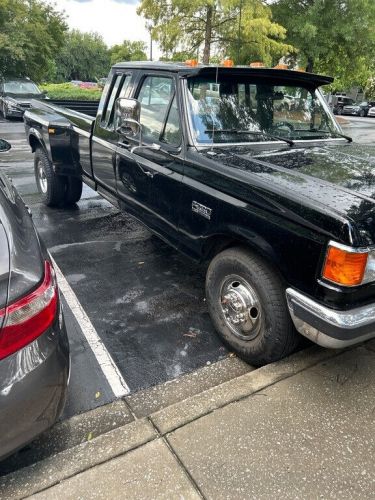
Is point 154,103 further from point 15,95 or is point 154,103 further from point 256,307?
point 15,95

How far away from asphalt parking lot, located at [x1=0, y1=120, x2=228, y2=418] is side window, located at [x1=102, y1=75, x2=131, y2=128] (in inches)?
55.9

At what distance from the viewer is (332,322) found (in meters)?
2.21

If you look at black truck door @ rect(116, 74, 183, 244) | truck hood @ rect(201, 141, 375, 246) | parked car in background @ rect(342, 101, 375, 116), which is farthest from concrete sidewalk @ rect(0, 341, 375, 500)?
parked car in background @ rect(342, 101, 375, 116)

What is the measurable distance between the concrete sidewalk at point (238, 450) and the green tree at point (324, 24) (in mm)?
18922

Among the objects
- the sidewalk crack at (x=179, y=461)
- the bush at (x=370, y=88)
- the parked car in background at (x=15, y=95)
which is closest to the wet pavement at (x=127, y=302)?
the sidewalk crack at (x=179, y=461)

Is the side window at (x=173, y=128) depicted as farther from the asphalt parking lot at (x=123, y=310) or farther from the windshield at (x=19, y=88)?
the windshield at (x=19, y=88)

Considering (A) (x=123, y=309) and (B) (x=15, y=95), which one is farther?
(B) (x=15, y=95)

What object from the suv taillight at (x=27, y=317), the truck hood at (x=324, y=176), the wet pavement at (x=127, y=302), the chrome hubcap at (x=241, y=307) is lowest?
the wet pavement at (x=127, y=302)

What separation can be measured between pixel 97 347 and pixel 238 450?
1396mm

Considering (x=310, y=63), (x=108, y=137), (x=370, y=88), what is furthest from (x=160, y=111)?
(x=370, y=88)

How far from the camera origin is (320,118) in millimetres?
3832

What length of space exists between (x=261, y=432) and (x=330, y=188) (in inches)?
55.8

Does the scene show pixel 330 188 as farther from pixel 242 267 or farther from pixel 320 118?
pixel 320 118

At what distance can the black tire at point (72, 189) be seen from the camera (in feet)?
19.6
